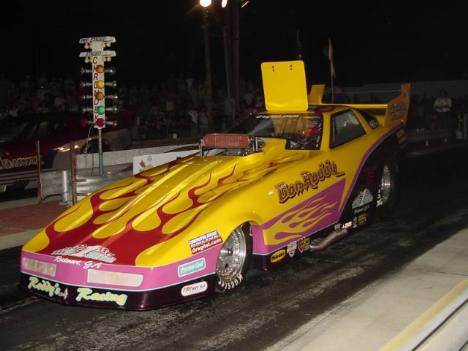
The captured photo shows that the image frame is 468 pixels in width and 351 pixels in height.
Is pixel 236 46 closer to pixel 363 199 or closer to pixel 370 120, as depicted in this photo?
pixel 370 120

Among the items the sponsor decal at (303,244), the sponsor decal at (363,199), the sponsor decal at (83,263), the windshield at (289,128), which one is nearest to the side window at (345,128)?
the windshield at (289,128)

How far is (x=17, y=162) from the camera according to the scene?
1108 cm

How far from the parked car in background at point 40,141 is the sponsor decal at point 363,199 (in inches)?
232

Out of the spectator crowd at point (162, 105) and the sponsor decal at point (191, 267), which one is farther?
the spectator crowd at point (162, 105)

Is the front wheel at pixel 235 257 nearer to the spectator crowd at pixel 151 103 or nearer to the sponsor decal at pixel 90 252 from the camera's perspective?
the sponsor decal at pixel 90 252

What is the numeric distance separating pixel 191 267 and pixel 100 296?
26.4 inches

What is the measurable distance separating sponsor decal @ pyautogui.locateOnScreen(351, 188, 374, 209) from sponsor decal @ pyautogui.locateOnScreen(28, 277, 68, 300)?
329cm

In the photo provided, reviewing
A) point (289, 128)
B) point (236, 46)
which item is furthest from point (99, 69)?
point (236, 46)

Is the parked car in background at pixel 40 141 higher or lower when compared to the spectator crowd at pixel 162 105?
lower

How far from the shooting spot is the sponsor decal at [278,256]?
206 inches

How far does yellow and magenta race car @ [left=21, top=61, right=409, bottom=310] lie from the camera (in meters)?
4.37

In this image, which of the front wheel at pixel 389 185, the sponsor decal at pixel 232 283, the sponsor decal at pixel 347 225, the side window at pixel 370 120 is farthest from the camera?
the front wheel at pixel 389 185

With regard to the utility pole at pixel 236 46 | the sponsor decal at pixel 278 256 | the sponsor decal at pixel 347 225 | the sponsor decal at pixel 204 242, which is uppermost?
the utility pole at pixel 236 46

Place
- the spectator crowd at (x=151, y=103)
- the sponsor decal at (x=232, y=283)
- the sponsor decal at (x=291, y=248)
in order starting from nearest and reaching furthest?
the sponsor decal at (x=232, y=283) → the sponsor decal at (x=291, y=248) → the spectator crowd at (x=151, y=103)
